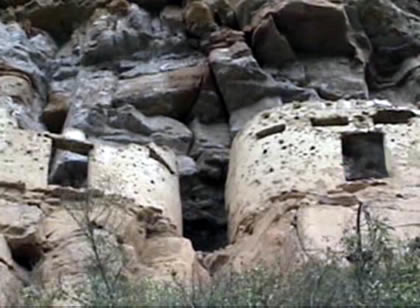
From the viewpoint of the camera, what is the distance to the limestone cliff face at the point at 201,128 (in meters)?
16.8

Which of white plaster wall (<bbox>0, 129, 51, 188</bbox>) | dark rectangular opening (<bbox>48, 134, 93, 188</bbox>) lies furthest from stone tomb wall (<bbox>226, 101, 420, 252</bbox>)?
white plaster wall (<bbox>0, 129, 51, 188</bbox>)

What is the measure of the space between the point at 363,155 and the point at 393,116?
0.72m

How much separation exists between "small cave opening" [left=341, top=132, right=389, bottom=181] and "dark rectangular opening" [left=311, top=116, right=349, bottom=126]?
294 mm

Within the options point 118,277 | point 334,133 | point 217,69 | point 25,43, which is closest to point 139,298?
point 118,277

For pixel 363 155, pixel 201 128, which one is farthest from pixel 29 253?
pixel 201 128

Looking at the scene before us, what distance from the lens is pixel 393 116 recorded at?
18.6 meters

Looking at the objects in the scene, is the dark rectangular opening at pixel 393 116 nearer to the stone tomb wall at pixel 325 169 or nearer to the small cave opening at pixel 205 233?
the stone tomb wall at pixel 325 169

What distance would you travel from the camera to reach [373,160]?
18.6 meters

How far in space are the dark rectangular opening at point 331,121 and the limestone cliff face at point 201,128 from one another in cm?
3

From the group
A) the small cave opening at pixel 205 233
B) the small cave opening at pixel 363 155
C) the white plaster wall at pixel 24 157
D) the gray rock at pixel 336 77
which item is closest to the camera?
the white plaster wall at pixel 24 157

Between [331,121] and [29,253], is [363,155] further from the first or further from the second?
[29,253]

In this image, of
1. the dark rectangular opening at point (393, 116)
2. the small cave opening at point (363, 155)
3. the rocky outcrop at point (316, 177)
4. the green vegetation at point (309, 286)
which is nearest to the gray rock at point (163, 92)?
the rocky outcrop at point (316, 177)

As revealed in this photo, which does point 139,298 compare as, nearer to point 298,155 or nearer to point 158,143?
point 298,155

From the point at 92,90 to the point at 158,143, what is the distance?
2.10 m
